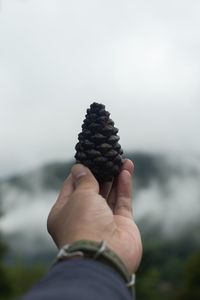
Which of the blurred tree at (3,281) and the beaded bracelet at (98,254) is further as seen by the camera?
the blurred tree at (3,281)

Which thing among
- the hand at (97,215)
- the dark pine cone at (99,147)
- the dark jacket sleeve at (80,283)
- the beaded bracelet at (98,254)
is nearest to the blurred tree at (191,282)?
the hand at (97,215)

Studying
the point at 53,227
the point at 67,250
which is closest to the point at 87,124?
the point at 53,227

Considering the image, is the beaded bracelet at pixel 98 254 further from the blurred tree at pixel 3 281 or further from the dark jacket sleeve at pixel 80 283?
the blurred tree at pixel 3 281

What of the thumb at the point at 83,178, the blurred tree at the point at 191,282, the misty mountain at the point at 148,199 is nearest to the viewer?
the thumb at the point at 83,178

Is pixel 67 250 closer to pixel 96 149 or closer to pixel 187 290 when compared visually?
pixel 96 149

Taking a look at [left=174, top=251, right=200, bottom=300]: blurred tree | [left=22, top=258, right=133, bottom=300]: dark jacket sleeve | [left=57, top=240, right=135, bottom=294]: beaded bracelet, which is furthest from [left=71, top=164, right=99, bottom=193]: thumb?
[left=174, top=251, right=200, bottom=300]: blurred tree

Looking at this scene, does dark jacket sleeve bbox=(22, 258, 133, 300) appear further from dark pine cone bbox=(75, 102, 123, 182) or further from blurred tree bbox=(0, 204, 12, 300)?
blurred tree bbox=(0, 204, 12, 300)

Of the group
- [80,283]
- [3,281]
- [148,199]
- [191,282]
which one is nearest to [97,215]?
[80,283]
